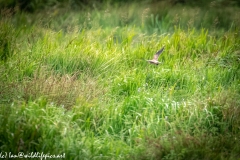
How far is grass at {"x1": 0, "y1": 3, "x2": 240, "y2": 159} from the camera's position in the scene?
4.12 m

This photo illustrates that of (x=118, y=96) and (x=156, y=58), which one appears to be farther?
(x=156, y=58)

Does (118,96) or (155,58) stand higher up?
(155,58)

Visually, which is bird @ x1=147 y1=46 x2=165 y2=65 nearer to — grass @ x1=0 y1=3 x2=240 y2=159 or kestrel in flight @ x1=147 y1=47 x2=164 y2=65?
kestrel in flight @ x1=147 y1=47 x2=164 y2=65

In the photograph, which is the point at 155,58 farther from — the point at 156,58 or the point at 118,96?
the point at 118,96

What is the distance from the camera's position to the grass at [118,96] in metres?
4.12

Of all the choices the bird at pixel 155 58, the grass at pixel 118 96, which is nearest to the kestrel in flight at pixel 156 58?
the bird at pixel 155 58

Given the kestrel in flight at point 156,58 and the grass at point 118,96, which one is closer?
the grass at point 118,96

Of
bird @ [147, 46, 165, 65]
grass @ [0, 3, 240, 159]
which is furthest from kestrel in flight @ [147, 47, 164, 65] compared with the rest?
grass @ [0, 3, 240, 159]

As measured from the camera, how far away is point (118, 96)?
552 cm

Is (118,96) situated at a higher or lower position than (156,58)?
lower

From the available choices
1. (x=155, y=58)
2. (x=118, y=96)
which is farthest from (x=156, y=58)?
(x=118, y=96)

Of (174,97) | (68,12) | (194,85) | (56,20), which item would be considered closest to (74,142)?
(174,97)

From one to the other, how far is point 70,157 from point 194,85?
2811mm

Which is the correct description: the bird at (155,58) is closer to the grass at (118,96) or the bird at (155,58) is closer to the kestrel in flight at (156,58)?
the kestrel in flight at (156,58)
